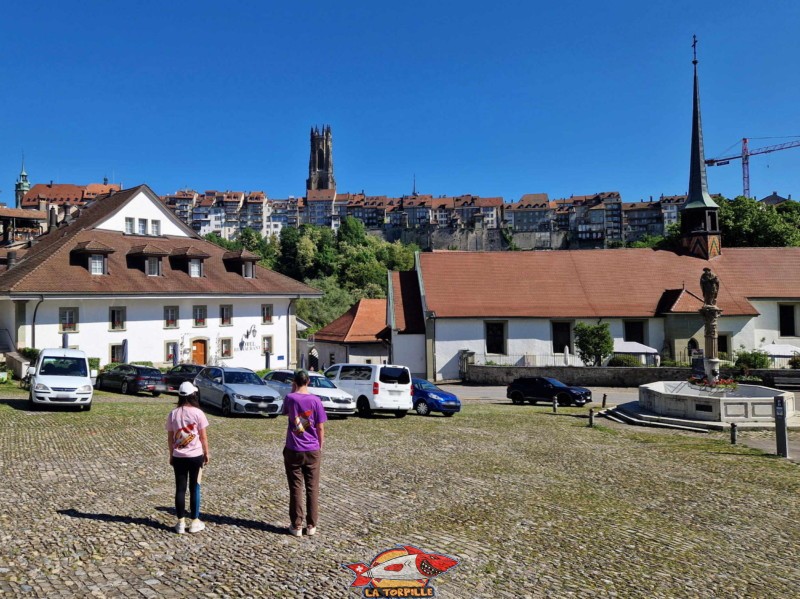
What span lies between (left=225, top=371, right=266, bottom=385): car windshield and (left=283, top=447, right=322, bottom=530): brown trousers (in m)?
14.2

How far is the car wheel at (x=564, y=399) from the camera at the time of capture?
1185 inches

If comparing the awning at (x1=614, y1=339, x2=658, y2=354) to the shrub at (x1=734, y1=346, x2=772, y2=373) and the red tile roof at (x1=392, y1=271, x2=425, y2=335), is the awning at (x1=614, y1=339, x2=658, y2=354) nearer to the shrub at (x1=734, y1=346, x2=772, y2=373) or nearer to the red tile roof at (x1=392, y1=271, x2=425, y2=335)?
the shrub at (x1=734, y1=346, x2=772, y2=373)

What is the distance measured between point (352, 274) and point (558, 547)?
109m

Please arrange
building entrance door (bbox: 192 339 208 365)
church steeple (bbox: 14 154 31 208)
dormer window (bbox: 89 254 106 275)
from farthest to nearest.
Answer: church steeple (bbox: 14 154 31 208) < building entrance door (bbox: 192 339 208 365) < dormer window (bbox: 89 254 106 275)

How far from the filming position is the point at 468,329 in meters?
42.6

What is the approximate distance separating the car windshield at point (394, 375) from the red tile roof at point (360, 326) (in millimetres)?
24376

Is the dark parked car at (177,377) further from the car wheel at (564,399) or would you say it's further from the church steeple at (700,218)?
the church steeple at (700,218)

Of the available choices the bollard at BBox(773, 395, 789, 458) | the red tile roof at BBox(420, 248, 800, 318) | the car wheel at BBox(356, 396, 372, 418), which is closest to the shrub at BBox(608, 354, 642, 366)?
the red tile roof at BBox(420, 248, 800, 318)

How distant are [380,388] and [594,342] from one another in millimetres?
21628

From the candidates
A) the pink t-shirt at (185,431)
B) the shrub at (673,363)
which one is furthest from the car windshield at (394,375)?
the shrub at (673,363)

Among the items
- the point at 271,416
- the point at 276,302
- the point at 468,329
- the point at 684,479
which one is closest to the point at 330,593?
the point at 684,479

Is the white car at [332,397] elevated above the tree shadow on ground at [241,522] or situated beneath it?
elevated above

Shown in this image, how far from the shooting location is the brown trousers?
27.0 feet

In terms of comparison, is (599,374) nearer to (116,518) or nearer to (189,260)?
(189,260)
